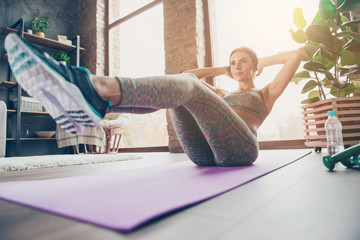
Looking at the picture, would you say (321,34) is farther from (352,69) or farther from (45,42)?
(45,42)

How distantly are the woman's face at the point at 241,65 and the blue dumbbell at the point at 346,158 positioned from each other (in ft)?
2.10

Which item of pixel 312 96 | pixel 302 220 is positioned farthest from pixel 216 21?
pixel 302 220

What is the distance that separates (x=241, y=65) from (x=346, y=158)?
744mm

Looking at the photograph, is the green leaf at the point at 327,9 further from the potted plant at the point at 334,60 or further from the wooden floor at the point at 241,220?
the wooden floor at the point at 241,220

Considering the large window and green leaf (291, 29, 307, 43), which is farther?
the large window

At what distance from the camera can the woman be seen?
0.62m

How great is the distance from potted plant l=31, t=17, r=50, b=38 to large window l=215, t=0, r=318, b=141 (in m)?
3.15

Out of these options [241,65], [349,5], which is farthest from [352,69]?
[241,65]

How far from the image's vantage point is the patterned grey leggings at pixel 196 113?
27.6 inches

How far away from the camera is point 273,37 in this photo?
283 cm

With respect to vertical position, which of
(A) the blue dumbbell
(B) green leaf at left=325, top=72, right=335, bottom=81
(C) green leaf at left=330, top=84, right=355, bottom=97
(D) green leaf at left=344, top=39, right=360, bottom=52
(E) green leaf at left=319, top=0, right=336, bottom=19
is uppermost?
(E) green leaf at left=319, top=0, right=336, bottom=19

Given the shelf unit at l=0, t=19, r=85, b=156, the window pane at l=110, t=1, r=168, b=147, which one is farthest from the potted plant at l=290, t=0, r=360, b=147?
the shelf unit at l=0, t=19, r=85, b=156

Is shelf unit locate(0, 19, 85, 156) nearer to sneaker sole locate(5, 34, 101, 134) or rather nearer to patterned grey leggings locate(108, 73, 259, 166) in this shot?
patterned grey leggings locate(108, 73, 259, 166)

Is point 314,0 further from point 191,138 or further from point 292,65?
point 191,138
